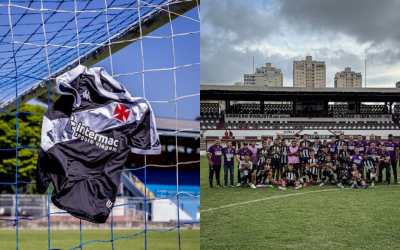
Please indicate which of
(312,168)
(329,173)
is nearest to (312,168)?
(312,168)

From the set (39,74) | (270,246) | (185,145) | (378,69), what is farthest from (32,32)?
(185,145)

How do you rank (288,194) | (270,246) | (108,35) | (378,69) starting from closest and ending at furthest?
(108,35), (270,246), (378,69), (288,194)

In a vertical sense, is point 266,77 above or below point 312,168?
above

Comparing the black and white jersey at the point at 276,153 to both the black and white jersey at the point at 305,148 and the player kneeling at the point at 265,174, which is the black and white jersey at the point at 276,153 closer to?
the player kneeling at the point at 265,174

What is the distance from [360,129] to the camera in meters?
3.50

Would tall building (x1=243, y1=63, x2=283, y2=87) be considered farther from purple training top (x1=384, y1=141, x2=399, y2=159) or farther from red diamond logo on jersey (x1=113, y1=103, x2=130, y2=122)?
red diamond logo on jersey (x1=113, y1=103, x2=130, y2=122)

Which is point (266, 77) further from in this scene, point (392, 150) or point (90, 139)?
point (90, 139)

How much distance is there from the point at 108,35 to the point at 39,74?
0.93 m

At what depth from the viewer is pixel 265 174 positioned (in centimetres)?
396

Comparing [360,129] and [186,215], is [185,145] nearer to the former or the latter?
[186,215]

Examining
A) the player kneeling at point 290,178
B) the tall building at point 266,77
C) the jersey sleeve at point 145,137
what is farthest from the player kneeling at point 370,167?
the jersey sleeve at point 145,137

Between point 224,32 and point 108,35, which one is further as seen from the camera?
point 224,32

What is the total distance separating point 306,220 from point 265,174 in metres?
0.85

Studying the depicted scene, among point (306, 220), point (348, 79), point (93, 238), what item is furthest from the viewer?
point (93, 238)
